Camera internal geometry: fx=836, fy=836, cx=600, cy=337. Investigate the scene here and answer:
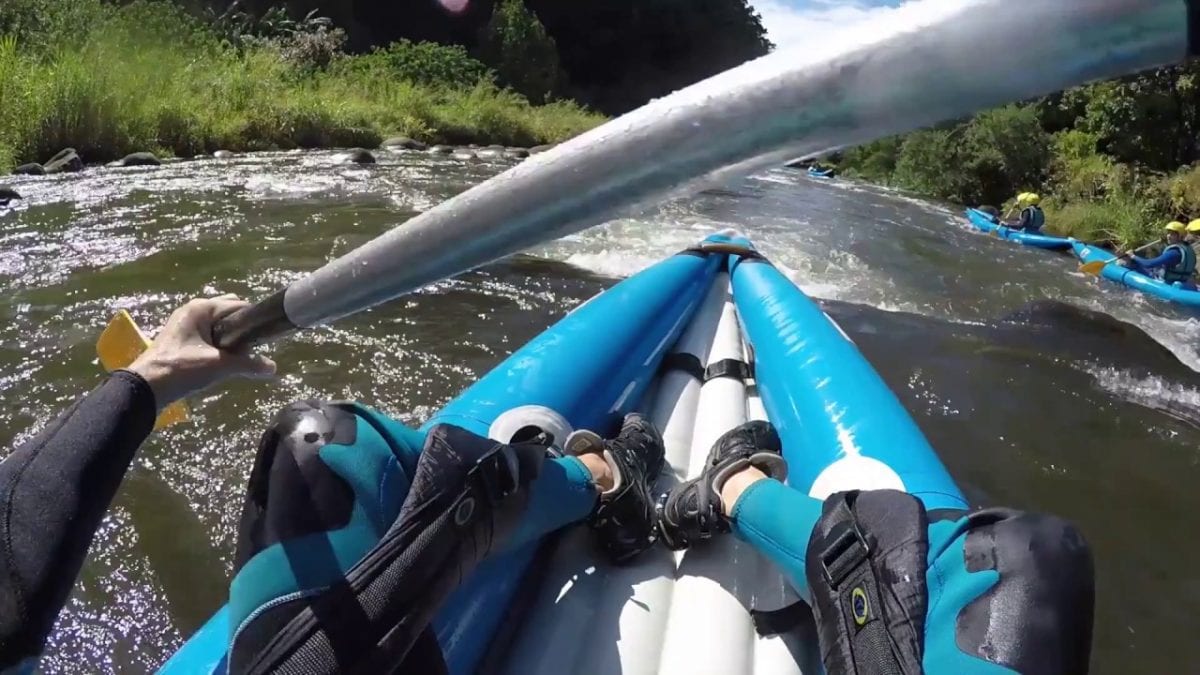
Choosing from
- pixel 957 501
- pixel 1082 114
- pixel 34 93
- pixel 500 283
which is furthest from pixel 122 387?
pixel 1082 114

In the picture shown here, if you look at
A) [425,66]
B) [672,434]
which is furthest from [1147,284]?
[425,66]

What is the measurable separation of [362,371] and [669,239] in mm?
3505

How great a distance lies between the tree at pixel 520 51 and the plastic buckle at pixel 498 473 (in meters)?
25.0

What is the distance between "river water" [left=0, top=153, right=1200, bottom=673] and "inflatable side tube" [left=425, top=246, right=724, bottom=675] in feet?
1.93

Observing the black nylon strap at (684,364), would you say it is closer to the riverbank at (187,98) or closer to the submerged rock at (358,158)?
the riverbank at (187,98)

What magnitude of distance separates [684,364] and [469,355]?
1136 mm

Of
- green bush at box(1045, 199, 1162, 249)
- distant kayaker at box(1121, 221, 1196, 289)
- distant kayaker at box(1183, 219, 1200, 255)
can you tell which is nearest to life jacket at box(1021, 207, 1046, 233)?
distant kayaker at box(1183, 219, 1200, 255)

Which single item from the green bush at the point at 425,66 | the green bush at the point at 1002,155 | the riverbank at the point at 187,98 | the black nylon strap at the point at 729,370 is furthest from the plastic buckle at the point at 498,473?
the green bush at the point at 425,66

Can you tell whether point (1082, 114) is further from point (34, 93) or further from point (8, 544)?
point (8, 544)

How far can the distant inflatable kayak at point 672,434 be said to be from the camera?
1.41 metres

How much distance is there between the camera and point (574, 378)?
2.19 meters

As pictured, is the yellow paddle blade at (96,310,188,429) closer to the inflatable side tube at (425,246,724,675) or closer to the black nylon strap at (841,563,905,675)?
the inflatable side tube at (425,246,724,675)

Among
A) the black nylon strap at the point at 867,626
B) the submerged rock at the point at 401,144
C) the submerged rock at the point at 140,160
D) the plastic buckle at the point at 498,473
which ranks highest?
the submerged rock at the point at 140,160

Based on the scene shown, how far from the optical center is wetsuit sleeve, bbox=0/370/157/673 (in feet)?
2.92
